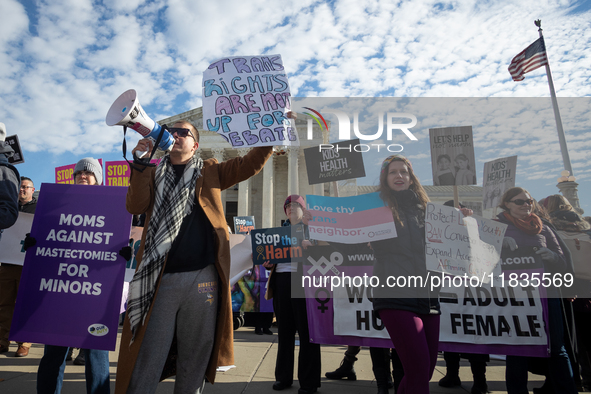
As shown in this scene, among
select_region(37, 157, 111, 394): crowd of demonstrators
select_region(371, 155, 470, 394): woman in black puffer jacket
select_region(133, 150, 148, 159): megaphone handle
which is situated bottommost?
select_region(37, 157, 111, 394): crowd of demonstrators

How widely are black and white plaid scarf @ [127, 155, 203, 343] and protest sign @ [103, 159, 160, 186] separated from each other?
4946 millimetres

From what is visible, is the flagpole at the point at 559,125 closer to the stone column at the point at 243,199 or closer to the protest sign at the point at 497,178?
the protest sign at the point at 497,178

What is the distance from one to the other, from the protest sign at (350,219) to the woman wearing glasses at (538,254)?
155 centimetres

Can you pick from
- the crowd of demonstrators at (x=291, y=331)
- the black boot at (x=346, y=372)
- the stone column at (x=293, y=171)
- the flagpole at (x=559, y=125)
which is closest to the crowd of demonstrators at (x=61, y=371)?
the crowd of demonstrators at (x=291, y=331)

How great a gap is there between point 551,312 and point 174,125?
3.72 metres

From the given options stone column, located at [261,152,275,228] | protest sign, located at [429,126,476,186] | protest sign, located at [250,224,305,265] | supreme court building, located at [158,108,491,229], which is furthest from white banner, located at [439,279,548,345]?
stone column, located at [261,152,275,228]

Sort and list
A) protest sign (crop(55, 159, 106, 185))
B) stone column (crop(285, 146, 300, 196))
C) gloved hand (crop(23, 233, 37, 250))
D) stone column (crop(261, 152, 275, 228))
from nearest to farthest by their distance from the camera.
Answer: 1. gloved hand (crop(23, 233, 37, 250))
2. protest sign (crop(55, 159, 106, 185))
3. stone column (crop(285, 146, 300, 196))
4. stone column (crop(261, 152, 275, 228))

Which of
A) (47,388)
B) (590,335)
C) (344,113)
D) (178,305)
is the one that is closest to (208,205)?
(178,305)

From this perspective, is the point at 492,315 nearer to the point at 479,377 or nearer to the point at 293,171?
the point at 479,377

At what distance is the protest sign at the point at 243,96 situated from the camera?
294 centimetres

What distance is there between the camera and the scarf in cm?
349

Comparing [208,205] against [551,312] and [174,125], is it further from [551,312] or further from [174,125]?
[551,312]

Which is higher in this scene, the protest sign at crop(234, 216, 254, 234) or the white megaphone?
the protest sign at crop(234, 216, 254, 234)

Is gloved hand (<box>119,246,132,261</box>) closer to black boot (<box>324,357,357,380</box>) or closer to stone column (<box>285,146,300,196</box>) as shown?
black boot (<box>324,357,357,380</box>)
